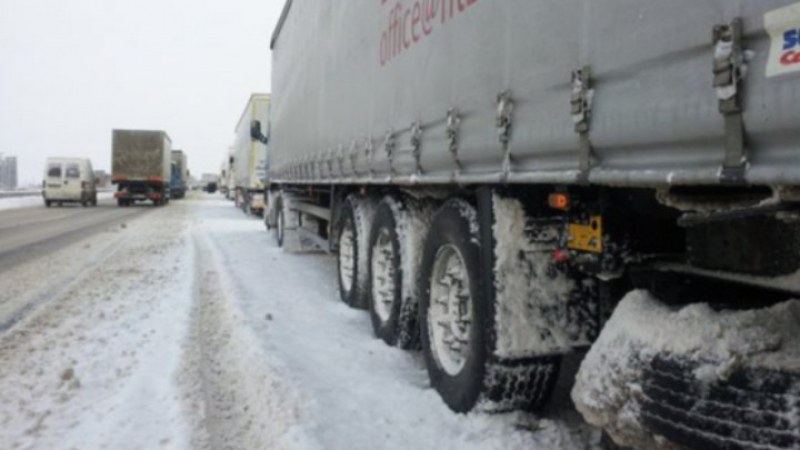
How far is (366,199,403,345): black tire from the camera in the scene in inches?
188

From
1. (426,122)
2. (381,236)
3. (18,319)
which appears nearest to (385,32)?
(426,122)

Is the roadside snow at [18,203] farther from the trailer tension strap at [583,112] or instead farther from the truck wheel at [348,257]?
the trailer tension strap at [583,112]

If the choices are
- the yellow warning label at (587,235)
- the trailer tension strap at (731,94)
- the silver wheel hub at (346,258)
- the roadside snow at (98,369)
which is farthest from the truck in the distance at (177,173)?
the trailer tension strap at (731,94)

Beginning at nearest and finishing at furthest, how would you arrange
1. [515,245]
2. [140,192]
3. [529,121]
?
[529,121]
[515,245]
[140,192]

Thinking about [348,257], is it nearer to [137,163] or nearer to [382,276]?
[382,276]

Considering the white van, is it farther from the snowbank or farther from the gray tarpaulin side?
the snowbank

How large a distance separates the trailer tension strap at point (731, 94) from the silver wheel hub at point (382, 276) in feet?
11.9

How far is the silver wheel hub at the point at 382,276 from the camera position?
5309 mm

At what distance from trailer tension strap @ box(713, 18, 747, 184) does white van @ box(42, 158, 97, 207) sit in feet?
104

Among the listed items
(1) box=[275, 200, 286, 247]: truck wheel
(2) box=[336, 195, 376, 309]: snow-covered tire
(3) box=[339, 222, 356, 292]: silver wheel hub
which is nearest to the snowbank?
(2) box=[336, 195, 376, 309]: snow-covered tire

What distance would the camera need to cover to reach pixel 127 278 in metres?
8.60

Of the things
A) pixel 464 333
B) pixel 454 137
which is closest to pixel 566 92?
pixel 454 137

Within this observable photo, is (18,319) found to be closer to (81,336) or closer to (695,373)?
(81,336)

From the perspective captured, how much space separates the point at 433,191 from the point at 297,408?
1594 millimetres
